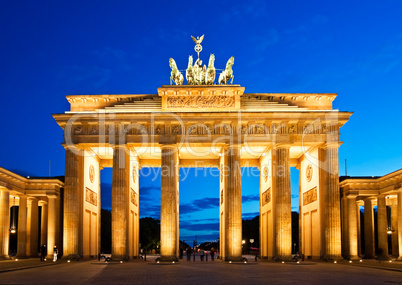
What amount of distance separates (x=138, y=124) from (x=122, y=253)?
12223 millimetres

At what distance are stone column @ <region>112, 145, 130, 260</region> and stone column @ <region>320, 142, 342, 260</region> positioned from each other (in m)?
18.9

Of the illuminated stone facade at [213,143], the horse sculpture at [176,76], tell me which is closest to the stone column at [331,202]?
the illuminated stone facade at [213,143]

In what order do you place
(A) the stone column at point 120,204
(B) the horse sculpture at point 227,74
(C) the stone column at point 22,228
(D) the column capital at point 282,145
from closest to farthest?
(A) the stone column at point 120,204 < (D) the column capital at point 282,145 < (B) the horse sculpture at point 227,74 < (C) the stone column at point 22,228

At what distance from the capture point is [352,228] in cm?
4956

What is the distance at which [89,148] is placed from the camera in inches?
1941

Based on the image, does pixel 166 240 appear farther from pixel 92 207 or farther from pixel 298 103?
pixel 298 103

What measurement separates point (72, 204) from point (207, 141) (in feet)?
46.4

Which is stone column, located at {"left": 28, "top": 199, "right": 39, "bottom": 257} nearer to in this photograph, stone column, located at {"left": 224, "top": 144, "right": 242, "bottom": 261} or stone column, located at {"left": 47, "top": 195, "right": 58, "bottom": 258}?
stone column, located at {"left": 47, "top": 195, "right": 58, "bottom": 258}

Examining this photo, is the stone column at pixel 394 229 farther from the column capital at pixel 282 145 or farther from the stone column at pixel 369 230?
the column capital at pixel 282 145

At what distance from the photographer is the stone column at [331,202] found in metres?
45.1

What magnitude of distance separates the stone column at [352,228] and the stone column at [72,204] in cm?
2640

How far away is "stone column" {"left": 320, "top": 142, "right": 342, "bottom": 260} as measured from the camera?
45.1 meters

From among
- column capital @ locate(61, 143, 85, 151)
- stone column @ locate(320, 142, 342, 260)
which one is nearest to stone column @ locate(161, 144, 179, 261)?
column capital @ locate(61, 143, 85, 151)

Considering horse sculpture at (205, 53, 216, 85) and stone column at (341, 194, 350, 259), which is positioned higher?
horse sculpture at (205, 53, 216, 85)
